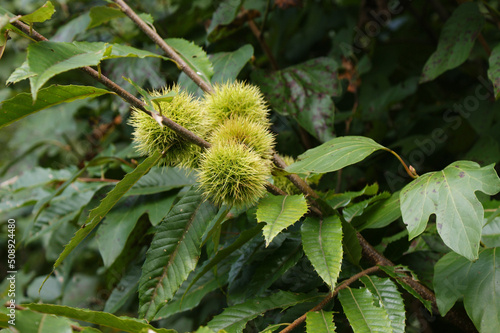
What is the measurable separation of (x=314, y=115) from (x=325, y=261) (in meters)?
0.68

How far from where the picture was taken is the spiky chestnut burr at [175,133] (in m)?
0.97

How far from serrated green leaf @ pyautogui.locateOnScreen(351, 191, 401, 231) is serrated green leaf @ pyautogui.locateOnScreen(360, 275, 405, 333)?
14cm

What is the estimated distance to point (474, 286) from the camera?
0.94m

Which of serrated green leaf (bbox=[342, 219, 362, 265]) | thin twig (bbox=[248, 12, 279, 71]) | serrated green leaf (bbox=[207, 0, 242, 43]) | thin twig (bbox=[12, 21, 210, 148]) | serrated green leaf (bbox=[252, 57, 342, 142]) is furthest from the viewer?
thin twig (bbox=[248, 12, 279, 71])

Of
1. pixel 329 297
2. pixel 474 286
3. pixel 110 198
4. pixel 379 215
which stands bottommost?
pixel 474 286

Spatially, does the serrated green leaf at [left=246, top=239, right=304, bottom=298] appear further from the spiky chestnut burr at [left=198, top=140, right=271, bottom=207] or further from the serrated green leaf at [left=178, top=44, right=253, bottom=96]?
the serrated green leaf at [left=178, top=44, right=253, bottom=96]

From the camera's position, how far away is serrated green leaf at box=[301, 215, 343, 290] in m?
0.83

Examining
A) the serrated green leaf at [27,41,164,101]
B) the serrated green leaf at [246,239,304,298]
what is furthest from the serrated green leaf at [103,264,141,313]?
the serrated green leaf at [27,41,164,101]

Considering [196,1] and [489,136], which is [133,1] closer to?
[196,1]

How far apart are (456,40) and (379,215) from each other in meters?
0.79

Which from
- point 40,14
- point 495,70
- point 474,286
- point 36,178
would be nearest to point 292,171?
point 474,286

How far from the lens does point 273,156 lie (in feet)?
3.54

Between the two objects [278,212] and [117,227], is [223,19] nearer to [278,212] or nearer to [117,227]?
[117,227]

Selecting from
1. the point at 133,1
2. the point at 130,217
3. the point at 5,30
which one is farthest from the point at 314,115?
the point at 133,1
